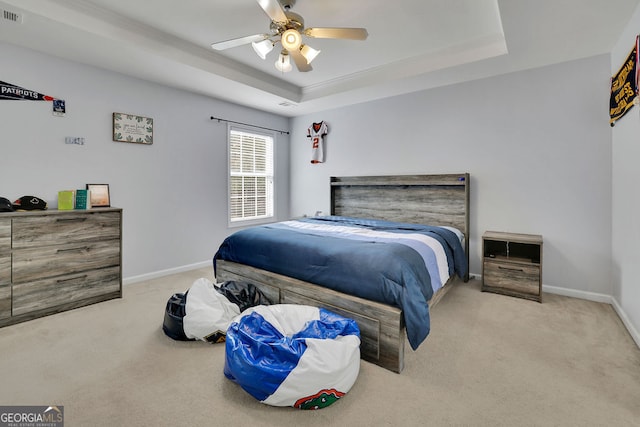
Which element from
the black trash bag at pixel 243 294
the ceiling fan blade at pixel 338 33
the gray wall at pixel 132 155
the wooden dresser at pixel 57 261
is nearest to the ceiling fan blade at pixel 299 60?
the ceiling fan blade at pixel 338 33

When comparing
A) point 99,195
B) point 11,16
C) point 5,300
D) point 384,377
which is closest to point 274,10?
point 11,16

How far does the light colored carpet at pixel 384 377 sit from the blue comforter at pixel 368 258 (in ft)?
1.20

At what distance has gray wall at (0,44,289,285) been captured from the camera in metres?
2.87

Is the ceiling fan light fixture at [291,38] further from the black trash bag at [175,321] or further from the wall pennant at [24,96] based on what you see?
the wall pennant at [24,96]

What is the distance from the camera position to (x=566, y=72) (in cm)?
311

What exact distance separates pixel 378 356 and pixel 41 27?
3650 mm

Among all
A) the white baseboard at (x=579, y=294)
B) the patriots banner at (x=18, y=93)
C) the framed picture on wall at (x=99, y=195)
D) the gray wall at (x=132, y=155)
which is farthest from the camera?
the framed picture on wall at (x=99, y=195)

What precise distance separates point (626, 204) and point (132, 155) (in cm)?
497

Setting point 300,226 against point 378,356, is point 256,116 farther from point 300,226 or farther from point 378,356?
point 378,356

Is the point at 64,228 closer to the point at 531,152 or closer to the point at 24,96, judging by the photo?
the point at 24,96

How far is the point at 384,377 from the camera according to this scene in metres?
1.86

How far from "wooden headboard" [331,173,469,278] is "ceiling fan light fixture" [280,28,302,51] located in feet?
7.87

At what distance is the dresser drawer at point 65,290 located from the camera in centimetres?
258

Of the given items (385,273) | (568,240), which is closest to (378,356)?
(385,273)
